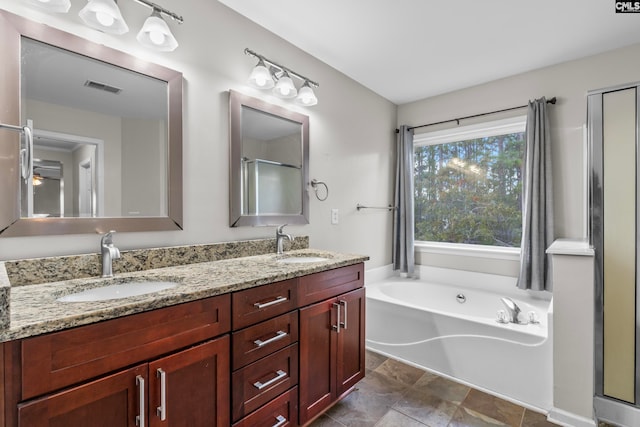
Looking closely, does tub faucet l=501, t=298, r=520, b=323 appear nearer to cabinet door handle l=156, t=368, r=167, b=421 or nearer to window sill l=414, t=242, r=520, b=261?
window sill l=414, t=242, r=520, b=261

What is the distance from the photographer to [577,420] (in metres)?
1.71

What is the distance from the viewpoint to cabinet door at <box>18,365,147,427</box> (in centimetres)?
80

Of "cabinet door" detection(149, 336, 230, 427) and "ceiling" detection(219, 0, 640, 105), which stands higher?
"ceiling" detection(219, 0, 640, 105)

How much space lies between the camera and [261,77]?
1.92 meters

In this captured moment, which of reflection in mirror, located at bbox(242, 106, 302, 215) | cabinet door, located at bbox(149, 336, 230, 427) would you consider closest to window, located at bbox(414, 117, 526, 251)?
reflection in mirror, located at bbox(242, 106, 302, 215)

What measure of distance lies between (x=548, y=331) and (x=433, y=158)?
2039 mm

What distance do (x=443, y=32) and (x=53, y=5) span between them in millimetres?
2125

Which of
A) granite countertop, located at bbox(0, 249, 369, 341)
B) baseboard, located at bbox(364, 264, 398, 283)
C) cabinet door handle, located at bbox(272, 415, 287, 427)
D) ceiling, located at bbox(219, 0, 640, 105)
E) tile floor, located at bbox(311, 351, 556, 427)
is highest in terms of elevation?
ceiling, located at bbox(219, 0, 640, 105)

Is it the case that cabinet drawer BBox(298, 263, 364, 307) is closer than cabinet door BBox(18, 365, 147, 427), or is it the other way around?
cabinet door BBox(18, 365, 147, 427)

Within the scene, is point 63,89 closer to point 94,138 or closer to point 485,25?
point 94,138

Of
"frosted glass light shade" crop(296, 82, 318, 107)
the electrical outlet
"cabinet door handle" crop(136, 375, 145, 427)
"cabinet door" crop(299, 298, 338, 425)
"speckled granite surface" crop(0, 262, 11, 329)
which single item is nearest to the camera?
"speckled granite surface" crop(0, 262, 11, 329)

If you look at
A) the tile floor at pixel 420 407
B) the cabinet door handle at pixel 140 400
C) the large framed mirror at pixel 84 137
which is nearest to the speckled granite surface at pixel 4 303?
the cabinet door handle at pixel 140 400

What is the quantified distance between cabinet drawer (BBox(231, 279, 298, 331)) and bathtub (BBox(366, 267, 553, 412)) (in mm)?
1300

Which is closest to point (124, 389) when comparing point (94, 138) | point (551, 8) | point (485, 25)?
point (94, 138)
